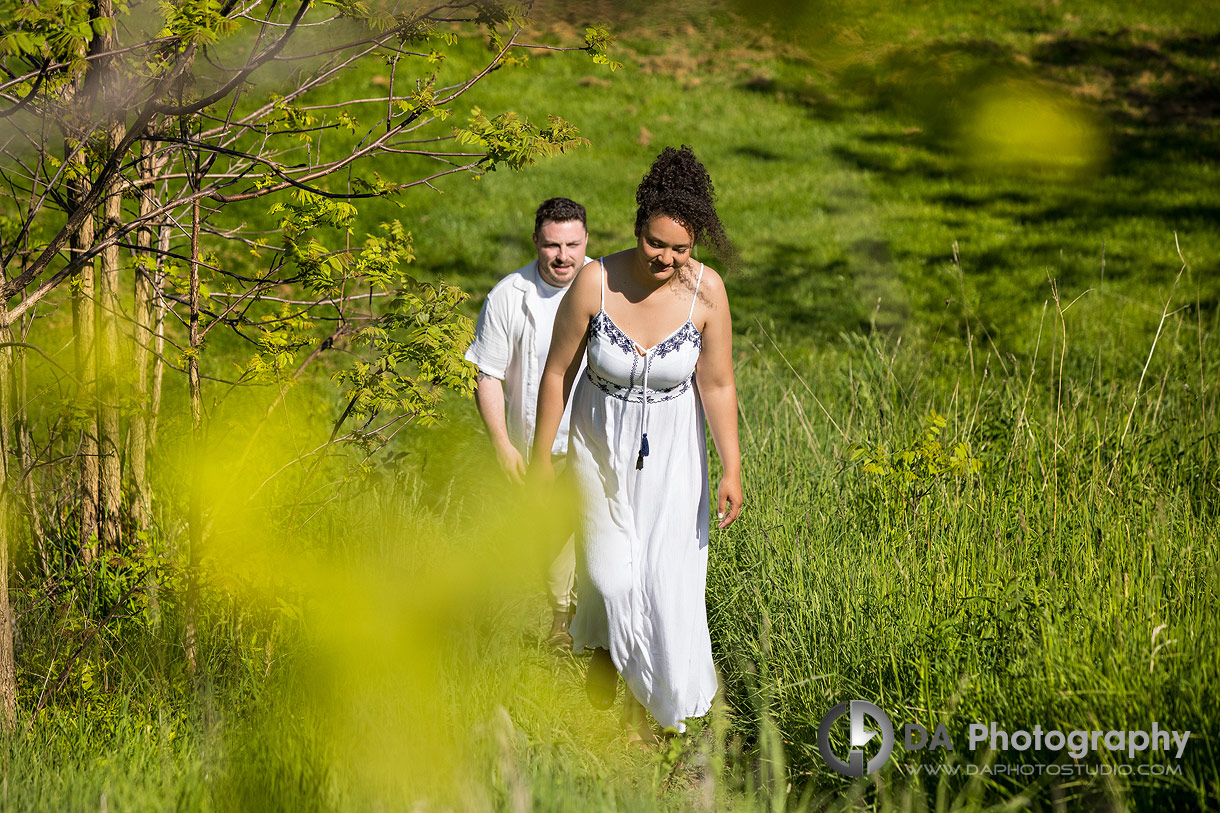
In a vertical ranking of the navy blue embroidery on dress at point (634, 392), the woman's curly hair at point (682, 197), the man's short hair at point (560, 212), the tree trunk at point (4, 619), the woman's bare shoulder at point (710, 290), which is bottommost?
the tree trunk at point (4, 619)

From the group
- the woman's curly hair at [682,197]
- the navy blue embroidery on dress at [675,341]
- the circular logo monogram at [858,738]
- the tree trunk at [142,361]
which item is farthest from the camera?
the tree trunk at [142,361]

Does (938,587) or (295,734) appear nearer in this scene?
(295,734)

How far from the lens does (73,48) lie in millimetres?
2428

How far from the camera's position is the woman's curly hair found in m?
3.26

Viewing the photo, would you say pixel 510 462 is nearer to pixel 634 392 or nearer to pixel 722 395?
pixel 634 392

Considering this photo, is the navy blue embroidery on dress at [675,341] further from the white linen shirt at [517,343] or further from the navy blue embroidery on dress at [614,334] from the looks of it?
the white linen shirt at [517,343]

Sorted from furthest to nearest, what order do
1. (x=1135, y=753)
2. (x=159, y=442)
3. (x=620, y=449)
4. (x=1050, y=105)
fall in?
1. (x=1050, y=105)
2. (x=159, y=442)
3. (x=620, y=449)
4. (x=1135, y=753)

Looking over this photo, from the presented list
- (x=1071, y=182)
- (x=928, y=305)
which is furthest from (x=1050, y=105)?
(x=928, y=305)

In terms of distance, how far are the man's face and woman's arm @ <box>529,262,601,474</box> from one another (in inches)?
29.2

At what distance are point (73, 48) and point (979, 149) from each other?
1363 cm

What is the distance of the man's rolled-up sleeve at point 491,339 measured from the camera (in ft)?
14.1

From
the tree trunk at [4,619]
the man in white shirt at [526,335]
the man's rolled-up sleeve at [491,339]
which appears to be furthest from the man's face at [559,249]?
the tree trunk at [4,619]

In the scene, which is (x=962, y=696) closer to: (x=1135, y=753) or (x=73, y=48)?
(x=1135, y=753)

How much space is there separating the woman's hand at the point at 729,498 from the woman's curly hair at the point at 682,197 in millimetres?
872
